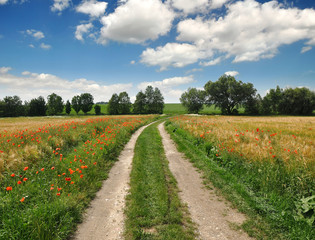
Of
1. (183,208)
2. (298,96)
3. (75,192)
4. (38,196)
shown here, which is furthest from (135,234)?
(298,96)

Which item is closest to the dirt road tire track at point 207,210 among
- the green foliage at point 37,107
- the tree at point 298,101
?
the tree at point 298,101

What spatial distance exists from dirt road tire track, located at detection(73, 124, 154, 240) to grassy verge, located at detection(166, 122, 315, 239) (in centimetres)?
331

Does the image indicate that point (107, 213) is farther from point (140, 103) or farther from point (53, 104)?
point (53, 104)

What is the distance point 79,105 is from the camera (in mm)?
81688

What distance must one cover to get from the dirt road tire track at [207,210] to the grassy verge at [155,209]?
0.94 feet

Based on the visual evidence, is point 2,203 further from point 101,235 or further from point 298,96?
point 298,96

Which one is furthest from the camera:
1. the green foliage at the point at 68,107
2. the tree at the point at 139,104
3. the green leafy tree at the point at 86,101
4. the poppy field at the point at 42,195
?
the green foliage at the point at 68,107

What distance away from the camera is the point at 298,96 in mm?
62250

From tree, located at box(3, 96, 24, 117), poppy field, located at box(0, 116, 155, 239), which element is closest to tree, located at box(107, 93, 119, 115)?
tree, located at box(3, 96, 24, 117)

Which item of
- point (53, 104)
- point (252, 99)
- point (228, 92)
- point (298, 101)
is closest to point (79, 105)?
point (53, 104)

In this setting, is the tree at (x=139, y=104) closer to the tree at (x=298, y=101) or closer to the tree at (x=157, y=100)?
the tree at (x=157, y=100)

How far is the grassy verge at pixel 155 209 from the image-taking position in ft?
11.8

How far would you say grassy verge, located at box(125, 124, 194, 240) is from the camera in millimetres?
3600

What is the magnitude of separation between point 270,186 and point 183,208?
3.18 metres
